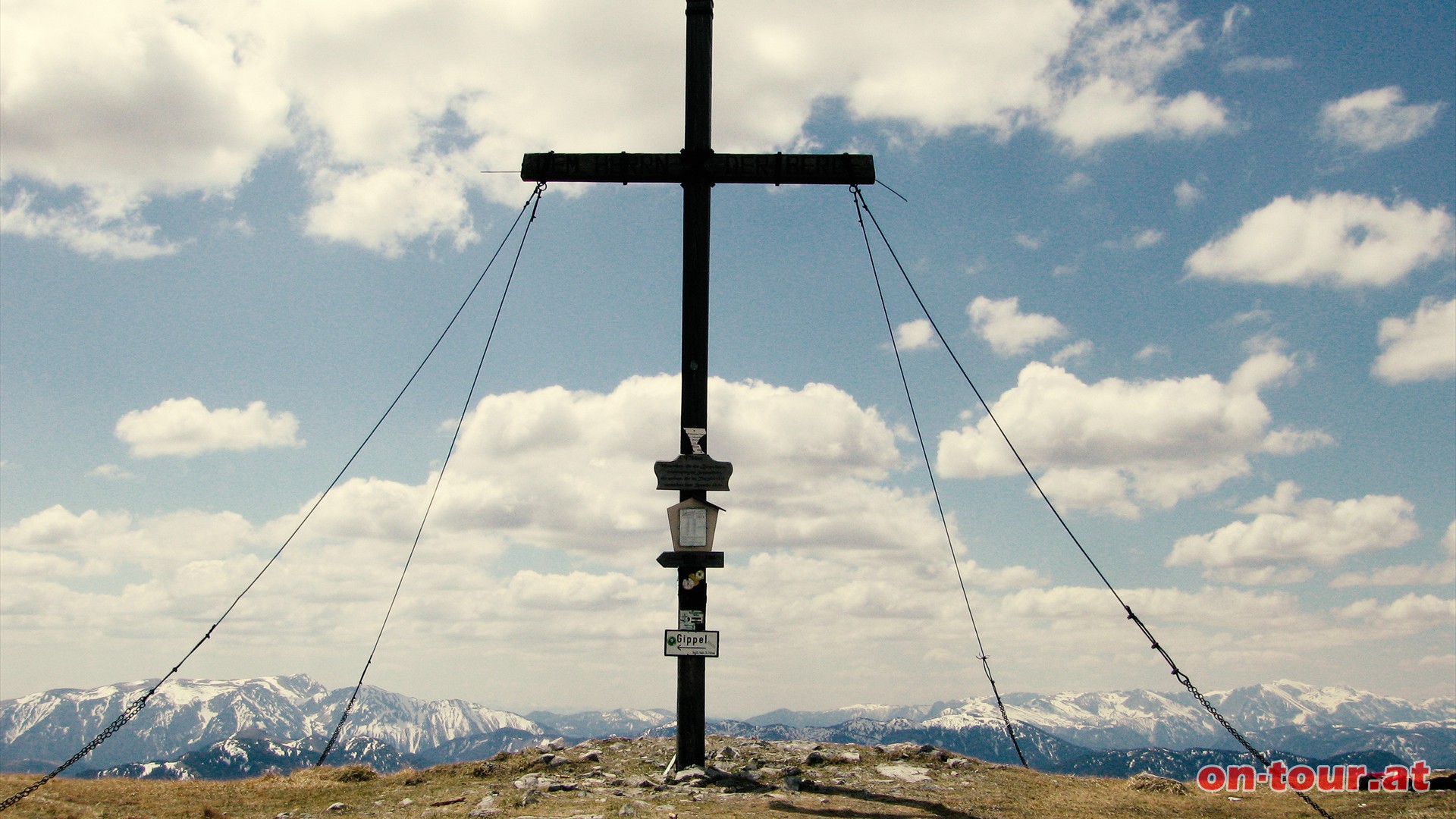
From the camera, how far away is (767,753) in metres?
22.2

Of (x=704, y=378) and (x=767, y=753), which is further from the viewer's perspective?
(x=767, y=753)

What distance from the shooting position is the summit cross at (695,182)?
18547mm

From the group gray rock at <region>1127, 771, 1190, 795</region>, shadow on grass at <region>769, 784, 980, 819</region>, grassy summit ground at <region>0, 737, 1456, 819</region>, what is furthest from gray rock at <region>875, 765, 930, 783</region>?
gray rock at <region>1127, 771, 1190, 795</region>

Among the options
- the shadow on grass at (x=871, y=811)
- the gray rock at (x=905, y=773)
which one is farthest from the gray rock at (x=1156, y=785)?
the shadow on grass at (x=871, y=811)

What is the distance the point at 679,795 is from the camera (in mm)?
16891

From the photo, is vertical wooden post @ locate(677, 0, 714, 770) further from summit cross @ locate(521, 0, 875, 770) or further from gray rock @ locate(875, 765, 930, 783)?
gray rock @ locate(875, 765, 930, 783)

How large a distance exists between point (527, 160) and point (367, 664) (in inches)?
504

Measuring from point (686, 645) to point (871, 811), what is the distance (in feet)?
15.3

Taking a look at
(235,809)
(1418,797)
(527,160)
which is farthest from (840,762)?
(527,160)

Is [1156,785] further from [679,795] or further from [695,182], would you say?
[695,182]

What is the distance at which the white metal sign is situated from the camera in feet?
60.3

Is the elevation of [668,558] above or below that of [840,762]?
above

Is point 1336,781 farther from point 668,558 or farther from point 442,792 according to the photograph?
point 442,792

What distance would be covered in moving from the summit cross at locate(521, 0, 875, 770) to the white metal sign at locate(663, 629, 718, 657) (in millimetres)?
158
